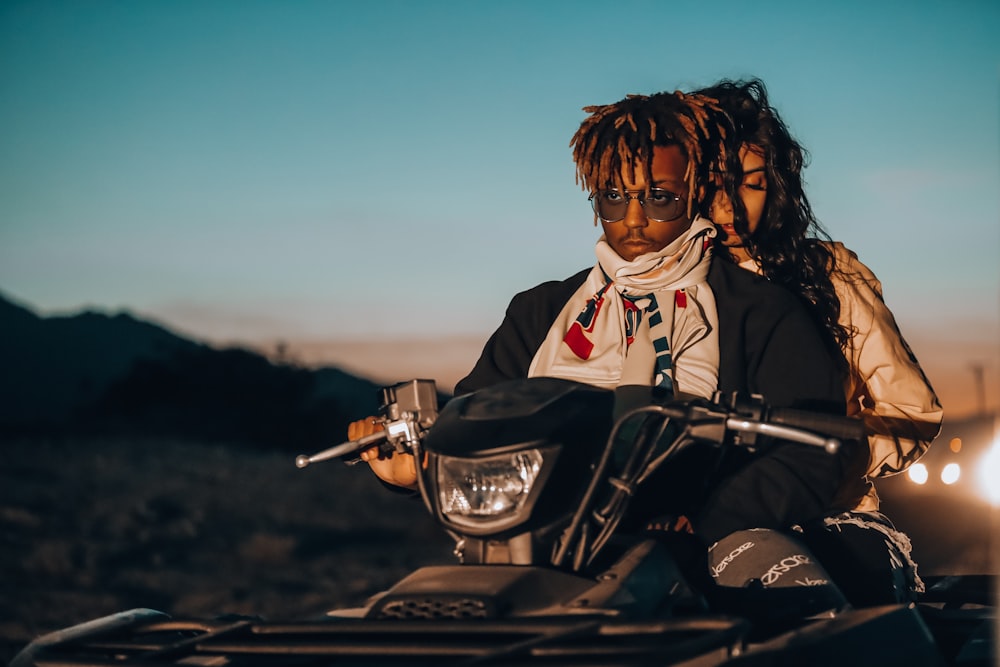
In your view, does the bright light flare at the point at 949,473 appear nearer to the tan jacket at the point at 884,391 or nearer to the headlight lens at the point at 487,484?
the tan jacket at the point at 884,391

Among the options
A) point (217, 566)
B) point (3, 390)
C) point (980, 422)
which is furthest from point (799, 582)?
point (3, 390)

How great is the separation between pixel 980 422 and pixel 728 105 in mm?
5900

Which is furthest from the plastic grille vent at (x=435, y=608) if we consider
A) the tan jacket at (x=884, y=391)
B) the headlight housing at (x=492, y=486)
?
the tan jacket at (x=884, y=391)

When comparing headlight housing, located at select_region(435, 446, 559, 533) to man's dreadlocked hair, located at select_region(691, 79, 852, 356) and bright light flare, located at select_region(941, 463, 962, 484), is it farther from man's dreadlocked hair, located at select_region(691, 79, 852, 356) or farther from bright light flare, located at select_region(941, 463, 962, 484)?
bright light flare, located at select_region(941, 463, 962, 484)

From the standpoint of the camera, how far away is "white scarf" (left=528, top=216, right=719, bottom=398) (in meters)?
4.07

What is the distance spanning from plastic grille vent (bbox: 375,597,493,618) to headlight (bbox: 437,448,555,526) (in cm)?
20

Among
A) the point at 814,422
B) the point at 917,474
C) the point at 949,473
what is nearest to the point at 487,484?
the point at 814,422

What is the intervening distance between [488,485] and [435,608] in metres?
0.29

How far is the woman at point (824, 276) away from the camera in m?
4.57

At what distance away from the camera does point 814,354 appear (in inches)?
158

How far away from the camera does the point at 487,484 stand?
3.05 m

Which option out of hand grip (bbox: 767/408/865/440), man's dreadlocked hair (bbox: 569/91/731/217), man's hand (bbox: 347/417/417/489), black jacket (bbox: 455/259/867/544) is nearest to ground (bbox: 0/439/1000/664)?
black jacket (bbox: 455/259/867/544)

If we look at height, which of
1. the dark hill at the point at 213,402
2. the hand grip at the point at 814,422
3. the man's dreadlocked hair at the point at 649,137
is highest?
the dark hill at the point at 213,402

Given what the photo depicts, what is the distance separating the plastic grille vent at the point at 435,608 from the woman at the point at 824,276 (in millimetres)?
1596
